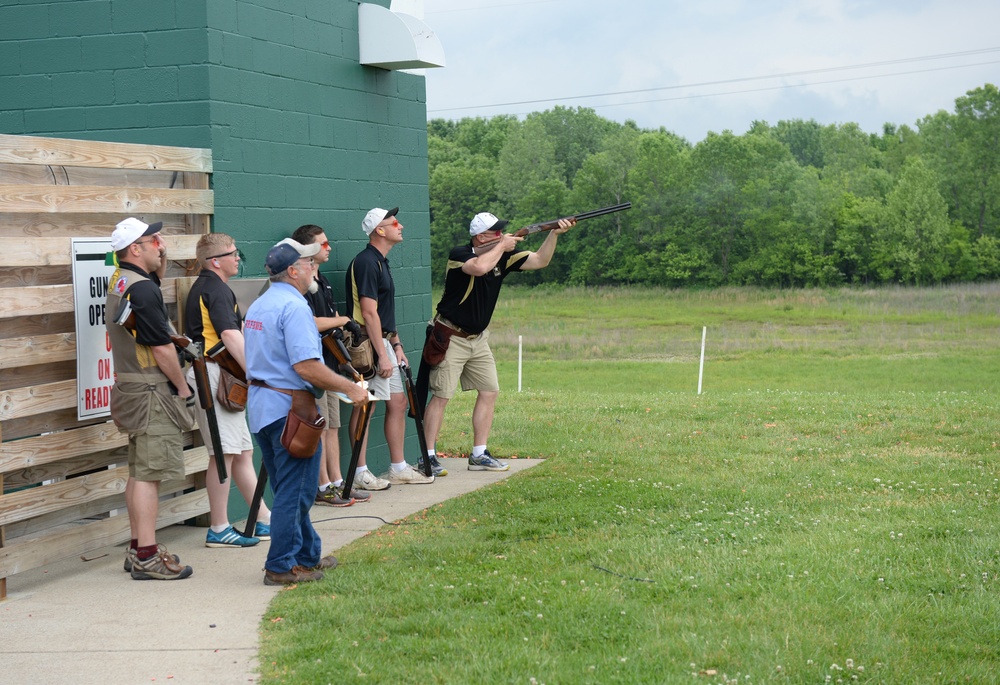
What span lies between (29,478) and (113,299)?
1147mm

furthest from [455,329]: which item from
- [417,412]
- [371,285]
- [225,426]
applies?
[225,426]

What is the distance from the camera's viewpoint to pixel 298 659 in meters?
4.73

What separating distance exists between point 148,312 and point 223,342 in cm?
70

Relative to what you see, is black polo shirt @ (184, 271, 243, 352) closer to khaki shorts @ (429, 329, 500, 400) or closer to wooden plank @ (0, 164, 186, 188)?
wooden plank @ (0, 164, 186, 188)

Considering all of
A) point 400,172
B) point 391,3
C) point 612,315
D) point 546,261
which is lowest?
point 612,315

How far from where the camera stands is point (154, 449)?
6082mm

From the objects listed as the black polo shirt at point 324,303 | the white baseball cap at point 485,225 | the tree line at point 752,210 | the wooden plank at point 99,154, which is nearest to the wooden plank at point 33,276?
the wooden plank at point 99,154

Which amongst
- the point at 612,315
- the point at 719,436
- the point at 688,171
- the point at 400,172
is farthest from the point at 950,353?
the point at 688,171

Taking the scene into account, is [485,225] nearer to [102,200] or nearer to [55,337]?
[102,200]

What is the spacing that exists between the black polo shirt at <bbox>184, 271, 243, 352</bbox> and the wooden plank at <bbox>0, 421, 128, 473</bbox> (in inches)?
29.8

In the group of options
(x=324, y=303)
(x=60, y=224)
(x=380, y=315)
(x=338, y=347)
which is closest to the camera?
(x=60, y=224)

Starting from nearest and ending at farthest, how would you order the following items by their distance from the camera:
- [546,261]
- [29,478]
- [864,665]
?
1. [864,665]
2. [29,478]
3. [546,261]

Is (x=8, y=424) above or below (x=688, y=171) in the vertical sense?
below

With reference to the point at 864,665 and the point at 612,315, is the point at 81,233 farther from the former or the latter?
the point at 612,315
